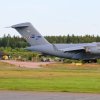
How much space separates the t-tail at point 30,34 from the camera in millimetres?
66062

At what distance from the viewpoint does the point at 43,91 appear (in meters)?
19.4

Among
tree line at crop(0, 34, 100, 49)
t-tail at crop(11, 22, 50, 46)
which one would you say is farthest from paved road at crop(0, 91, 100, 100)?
tree line at crop(0, 34, 100, 49)

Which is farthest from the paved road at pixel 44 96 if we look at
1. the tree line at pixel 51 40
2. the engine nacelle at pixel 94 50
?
the tree line at pixel 51 40

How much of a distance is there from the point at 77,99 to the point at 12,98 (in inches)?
94.0

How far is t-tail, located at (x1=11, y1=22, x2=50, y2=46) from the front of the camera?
217 ft

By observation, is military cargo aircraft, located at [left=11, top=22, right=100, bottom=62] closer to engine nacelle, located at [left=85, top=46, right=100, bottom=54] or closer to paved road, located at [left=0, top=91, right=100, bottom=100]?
engine nacelle, located at [left=85, top=46, right=100, bottom=54]

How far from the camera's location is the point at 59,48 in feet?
211

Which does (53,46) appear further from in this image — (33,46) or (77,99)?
(77,99)

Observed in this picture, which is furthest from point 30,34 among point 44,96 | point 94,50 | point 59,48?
point 44,96

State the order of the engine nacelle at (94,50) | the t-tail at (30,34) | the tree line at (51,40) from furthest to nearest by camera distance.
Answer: the tree line at (51,40) < the t-tail at (30,34) < the engine nacelle at (94,50)

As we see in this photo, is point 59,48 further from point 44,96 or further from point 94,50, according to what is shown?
point 44,96

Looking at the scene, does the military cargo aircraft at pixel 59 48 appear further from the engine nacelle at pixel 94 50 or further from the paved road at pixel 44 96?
the paved road at pixel 44 96

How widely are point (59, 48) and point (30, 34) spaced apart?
5.31 metres

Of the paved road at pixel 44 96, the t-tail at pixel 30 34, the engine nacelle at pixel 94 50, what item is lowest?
the paved road at pixel 44 96
